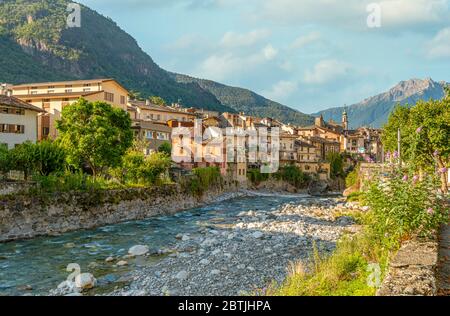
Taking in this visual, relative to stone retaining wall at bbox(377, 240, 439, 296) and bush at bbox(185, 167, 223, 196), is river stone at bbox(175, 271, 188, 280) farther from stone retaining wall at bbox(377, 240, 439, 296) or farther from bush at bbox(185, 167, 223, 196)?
bush at bbox(185, 167, 223, 196)

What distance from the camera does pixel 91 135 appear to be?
38.6m

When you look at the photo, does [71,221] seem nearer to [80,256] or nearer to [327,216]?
[80,256]

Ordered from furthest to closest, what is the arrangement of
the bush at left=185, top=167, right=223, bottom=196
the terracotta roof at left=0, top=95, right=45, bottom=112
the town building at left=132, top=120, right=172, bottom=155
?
the town building at left=132, top=120, right=172, bottom=155
the bush at left=185, top=167, right=223, bottom=196
the terracotta roof at left=0, top=95, right=45, bottom=112

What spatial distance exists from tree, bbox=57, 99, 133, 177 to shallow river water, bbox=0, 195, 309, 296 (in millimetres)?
6856

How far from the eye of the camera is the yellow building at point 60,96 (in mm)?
57047

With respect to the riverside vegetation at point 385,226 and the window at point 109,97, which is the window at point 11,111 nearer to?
the window at point 109,97

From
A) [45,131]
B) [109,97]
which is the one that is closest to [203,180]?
[109,97]

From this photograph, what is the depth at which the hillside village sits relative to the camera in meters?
45.3

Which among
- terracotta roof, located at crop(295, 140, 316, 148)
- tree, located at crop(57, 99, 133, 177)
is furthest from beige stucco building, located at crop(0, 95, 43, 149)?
terracotta roof, located at crop(295, 140, 316, 148)

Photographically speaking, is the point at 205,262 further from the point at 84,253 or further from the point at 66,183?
the point at 66,183

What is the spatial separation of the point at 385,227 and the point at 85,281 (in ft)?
36.0
